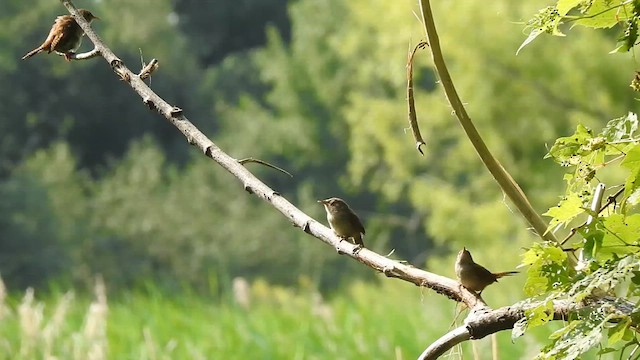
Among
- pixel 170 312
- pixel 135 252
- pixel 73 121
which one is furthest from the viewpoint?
pixel 73 121

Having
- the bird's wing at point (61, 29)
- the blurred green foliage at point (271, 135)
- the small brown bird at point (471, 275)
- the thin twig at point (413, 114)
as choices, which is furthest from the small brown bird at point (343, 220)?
the blurred green foliage at point (271, 135)

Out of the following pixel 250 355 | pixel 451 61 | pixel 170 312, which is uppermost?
pixel 451 61

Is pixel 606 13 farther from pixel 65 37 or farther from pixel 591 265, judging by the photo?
pixel 65 37

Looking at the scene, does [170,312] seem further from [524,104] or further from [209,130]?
[209,130]

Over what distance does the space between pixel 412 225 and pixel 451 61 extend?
9554 millimetres

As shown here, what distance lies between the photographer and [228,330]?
445 cm

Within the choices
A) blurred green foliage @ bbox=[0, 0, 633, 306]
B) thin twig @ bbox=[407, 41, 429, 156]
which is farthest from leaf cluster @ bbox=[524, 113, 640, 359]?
blurred green foliage @ bbox=[0, 0, 633, 306]

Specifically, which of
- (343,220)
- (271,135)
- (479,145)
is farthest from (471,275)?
(271,135)

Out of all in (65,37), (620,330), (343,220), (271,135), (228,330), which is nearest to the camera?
(620,330)

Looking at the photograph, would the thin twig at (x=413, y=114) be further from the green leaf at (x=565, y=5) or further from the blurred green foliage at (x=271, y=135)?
the blurred green foliage at (x=271, y=135)

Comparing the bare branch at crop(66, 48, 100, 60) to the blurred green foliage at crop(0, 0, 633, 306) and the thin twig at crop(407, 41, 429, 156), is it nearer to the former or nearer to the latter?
the thin twig at crop(407, 41, 429, 156)

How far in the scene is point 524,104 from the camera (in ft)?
52.0

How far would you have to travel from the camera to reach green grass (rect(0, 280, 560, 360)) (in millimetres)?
3658

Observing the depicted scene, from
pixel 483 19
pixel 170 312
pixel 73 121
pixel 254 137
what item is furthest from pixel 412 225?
pixel 170 312
